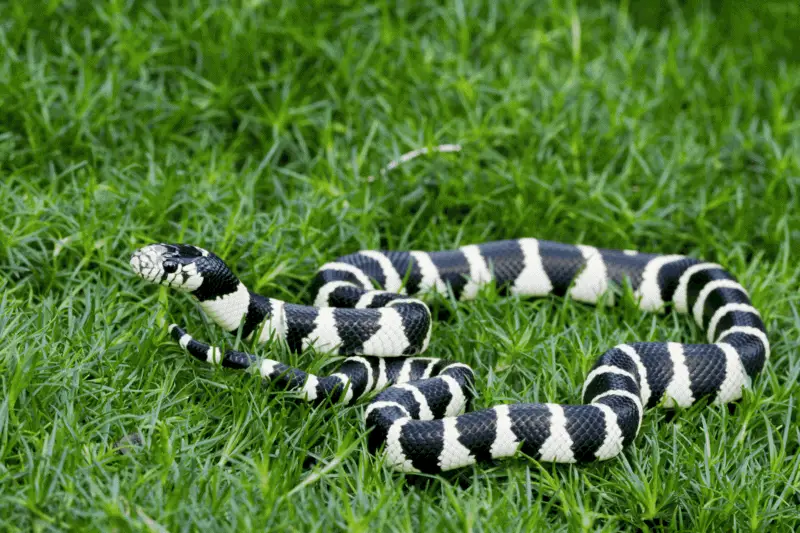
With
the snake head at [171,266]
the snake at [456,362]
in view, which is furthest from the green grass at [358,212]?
the snake head at [171,266]

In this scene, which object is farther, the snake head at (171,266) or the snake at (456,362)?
the snake head at (171,266)

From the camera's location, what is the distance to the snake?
5.29 m

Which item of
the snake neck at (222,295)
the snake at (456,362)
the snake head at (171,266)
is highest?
the snake head at (171,266)

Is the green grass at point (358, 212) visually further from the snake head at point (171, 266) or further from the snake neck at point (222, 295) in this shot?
the snake head at point (171, 266)

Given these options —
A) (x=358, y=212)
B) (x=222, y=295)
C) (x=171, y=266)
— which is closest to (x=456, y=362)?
(x=222, y=295)

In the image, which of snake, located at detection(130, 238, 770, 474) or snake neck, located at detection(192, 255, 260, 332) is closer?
snake, located at detection(130, 238, 770, 474)

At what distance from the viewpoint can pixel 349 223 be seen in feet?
23.5

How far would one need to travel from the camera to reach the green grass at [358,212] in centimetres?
493

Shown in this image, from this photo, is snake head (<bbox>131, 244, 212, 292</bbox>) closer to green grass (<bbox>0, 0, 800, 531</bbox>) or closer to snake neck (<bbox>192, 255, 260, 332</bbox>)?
snake neck (<bbox>192, 255, 260, 332</bbox>)

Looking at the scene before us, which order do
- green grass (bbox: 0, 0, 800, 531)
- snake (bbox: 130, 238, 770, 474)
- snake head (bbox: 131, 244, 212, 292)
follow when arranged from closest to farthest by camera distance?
green grass (bbox: 0, 0, 800, 531)
snake (bbox: 130, 238, 770, 474)
snake head (bbox: 131, 244, 212, 292)

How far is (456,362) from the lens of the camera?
5992mm

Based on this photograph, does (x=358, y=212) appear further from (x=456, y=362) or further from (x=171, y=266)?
(x=171, y=266)

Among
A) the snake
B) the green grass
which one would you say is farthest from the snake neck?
the green grass

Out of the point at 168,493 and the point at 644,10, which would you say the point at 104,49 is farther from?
the point at 644,10
